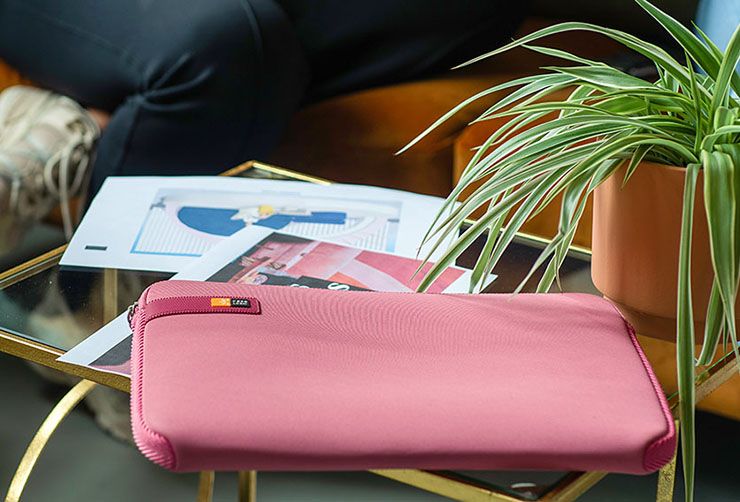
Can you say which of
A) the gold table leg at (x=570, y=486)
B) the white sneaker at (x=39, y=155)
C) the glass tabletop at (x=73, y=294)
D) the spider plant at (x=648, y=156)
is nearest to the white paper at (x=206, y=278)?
the glass tabletop at (x=73, y=294)

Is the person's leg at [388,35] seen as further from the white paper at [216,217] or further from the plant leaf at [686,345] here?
the plant leaf at [686,345]

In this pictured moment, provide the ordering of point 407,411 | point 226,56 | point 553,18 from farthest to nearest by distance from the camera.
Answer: point 553,18 < point 226,56 < point 407,411

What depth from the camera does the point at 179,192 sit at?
3.17 feet

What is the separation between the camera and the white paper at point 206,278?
2.21 feet

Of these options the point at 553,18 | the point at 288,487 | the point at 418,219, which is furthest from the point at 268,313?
the point at 553,18

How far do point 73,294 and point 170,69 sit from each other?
573mm

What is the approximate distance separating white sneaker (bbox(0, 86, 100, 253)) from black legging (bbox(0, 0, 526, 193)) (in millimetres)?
34

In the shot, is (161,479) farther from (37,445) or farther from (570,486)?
(570,486)

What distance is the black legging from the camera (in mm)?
1301

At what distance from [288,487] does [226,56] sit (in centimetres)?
55

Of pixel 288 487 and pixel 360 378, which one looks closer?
pixel 360 378

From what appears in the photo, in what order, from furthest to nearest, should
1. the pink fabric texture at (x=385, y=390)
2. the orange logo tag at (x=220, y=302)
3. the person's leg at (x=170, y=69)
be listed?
the person's leg at (x=170, y=69)
the orange logo tag at (x=220, y=302)
the pink fabric texture at (x=385, y=390)

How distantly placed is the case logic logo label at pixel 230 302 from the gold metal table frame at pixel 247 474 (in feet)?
0.32

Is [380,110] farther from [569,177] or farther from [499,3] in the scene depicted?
[569,177]
